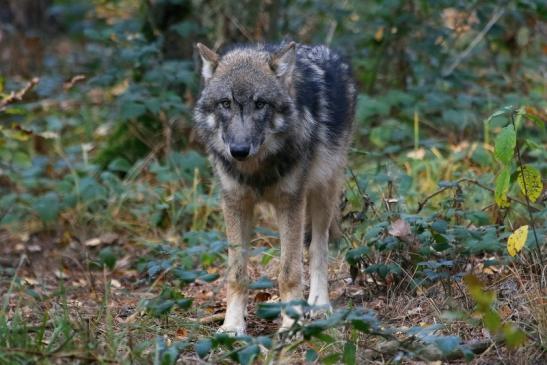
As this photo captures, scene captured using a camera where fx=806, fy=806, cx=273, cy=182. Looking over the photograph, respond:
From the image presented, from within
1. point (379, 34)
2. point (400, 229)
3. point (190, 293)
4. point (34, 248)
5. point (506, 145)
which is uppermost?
point (506, 145)

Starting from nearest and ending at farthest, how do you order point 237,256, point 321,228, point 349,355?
point 349,355 < point 237,256 < point 321,228

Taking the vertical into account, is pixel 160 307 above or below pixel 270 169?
below

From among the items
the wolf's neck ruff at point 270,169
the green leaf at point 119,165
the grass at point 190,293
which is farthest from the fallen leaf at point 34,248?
the wolf's neck ruff at point 270,169

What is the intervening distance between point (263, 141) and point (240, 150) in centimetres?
28

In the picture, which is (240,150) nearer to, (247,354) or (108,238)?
(247,354)

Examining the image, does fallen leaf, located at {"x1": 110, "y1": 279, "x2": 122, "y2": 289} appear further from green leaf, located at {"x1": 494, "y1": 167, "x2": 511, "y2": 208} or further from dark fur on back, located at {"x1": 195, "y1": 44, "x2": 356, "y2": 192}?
green leaf, located at {"x1": 494, "y1": 167, "x2": 511, "y2": 208}

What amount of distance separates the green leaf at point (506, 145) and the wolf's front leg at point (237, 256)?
70.5 inches

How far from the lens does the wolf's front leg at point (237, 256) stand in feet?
17.1

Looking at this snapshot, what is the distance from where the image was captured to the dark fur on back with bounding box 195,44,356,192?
502 centimetres

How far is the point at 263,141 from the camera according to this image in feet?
16.3

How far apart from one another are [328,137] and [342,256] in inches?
46.5

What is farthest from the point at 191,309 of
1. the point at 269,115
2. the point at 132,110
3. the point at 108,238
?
the point at 132,110

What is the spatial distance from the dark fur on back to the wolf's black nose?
0.36ft

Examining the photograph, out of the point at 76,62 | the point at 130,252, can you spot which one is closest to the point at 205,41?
the point at 130,252
